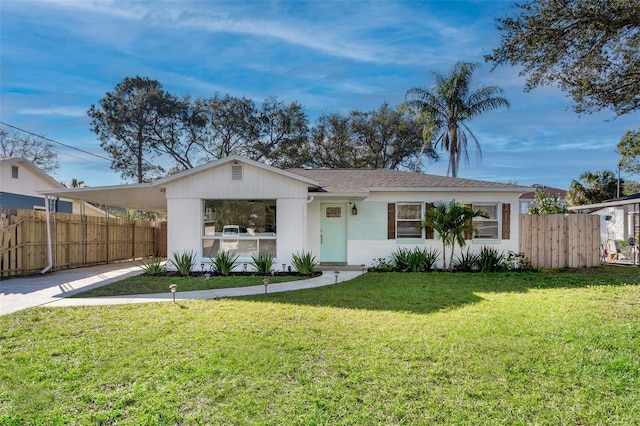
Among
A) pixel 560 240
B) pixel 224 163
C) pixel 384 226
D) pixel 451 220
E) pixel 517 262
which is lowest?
pixel 517 262

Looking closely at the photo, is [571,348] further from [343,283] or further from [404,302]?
[343,283]

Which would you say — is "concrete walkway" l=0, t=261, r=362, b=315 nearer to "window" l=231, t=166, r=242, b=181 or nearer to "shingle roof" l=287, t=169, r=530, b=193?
"shingle roof" l=287, t=169, r=530, b=193

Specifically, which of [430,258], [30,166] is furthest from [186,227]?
[30,166]

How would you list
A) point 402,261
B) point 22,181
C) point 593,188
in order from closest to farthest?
point 402,261
point 22,181
point 593,188

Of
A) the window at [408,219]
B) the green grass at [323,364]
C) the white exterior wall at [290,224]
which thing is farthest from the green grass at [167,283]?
the window at [408,219]

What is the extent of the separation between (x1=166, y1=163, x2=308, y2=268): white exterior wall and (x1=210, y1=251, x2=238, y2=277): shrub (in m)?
0.66

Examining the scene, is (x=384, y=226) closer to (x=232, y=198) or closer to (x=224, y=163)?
(x=232, y=198)

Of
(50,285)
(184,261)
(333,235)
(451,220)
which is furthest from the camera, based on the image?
(333,235)

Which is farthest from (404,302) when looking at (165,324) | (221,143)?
(221,143)

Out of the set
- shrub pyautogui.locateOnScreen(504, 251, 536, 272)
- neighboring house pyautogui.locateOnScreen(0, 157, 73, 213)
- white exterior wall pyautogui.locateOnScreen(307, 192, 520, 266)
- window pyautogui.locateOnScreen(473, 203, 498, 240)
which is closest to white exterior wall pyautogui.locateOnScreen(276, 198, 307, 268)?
white exterior wall pyautogui.locateOnScreen(307, 192, 520, 266)

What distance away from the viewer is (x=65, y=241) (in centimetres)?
1277

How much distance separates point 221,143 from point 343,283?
21841 millimetres

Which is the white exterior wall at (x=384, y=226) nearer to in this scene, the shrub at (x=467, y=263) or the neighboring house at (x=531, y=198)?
the shrub at (x=467, y=263)

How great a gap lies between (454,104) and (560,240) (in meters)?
11.1
